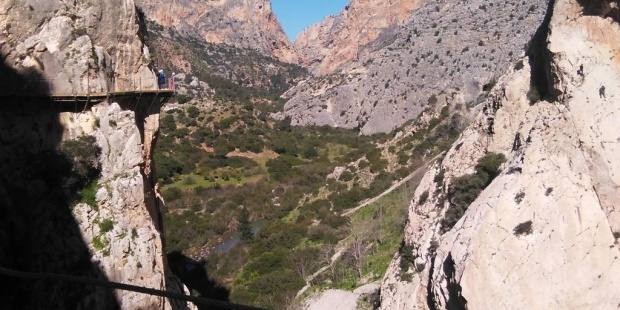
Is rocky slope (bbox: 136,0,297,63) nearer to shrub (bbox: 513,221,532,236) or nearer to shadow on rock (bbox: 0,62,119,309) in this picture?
shadow on rock (bbox: 0,62,119,309)

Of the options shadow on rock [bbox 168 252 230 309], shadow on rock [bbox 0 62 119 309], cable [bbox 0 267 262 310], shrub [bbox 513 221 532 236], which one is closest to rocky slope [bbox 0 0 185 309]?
shadow on rock [bbox 0 62 119 309]

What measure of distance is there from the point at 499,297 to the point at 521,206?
2.35 metres

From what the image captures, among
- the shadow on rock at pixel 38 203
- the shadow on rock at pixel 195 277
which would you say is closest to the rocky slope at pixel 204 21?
the shadow on rock at pixel 195 277

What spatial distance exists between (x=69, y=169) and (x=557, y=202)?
43.6ft

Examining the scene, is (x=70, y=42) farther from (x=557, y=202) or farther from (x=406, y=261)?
(x=557, y=202)

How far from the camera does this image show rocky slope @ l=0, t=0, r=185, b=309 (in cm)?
1554

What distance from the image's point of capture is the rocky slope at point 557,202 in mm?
13172

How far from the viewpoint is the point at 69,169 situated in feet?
53.8

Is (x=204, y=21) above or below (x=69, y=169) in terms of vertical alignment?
above

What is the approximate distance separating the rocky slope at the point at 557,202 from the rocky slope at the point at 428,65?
39.7m

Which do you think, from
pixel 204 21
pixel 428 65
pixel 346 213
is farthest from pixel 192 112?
pixel 204 21

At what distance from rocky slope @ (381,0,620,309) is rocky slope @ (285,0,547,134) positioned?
3972cm

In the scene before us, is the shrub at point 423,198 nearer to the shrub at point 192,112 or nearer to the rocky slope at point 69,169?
the rocky slope at point 69,169

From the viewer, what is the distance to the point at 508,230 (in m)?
14.1
